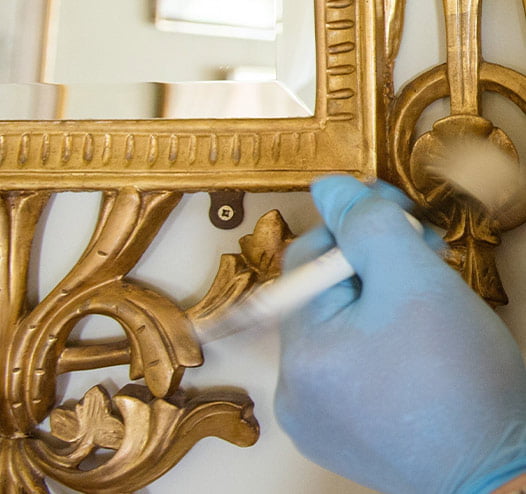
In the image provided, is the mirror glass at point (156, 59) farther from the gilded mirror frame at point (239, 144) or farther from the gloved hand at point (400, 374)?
the gloved hand at point (400, 374)

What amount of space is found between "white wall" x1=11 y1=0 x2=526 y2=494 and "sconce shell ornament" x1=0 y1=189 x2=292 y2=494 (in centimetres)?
2

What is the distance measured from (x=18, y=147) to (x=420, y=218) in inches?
11.7

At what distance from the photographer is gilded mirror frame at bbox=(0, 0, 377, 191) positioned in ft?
1.52

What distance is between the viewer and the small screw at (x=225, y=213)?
502 millimetres

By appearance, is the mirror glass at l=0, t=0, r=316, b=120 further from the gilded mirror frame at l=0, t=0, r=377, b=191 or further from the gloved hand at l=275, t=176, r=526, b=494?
→ the gloved hand at l=275, t=176, r=526, b=494

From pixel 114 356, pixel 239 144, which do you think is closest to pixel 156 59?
pixel 239 144

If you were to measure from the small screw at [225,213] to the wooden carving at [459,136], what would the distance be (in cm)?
12

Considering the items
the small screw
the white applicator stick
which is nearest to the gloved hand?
the white applicator stick

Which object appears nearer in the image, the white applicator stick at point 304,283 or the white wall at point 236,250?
the white applicator stick at point 304,283

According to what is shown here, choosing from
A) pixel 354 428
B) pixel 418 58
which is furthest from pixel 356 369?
pixel 418 58

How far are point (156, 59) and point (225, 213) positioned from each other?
0.41ft

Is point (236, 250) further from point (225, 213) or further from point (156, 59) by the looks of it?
point (156, 59)

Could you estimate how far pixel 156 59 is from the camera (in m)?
0.49

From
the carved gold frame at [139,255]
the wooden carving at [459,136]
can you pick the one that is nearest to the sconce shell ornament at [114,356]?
the carved gold frame at [139,255]
